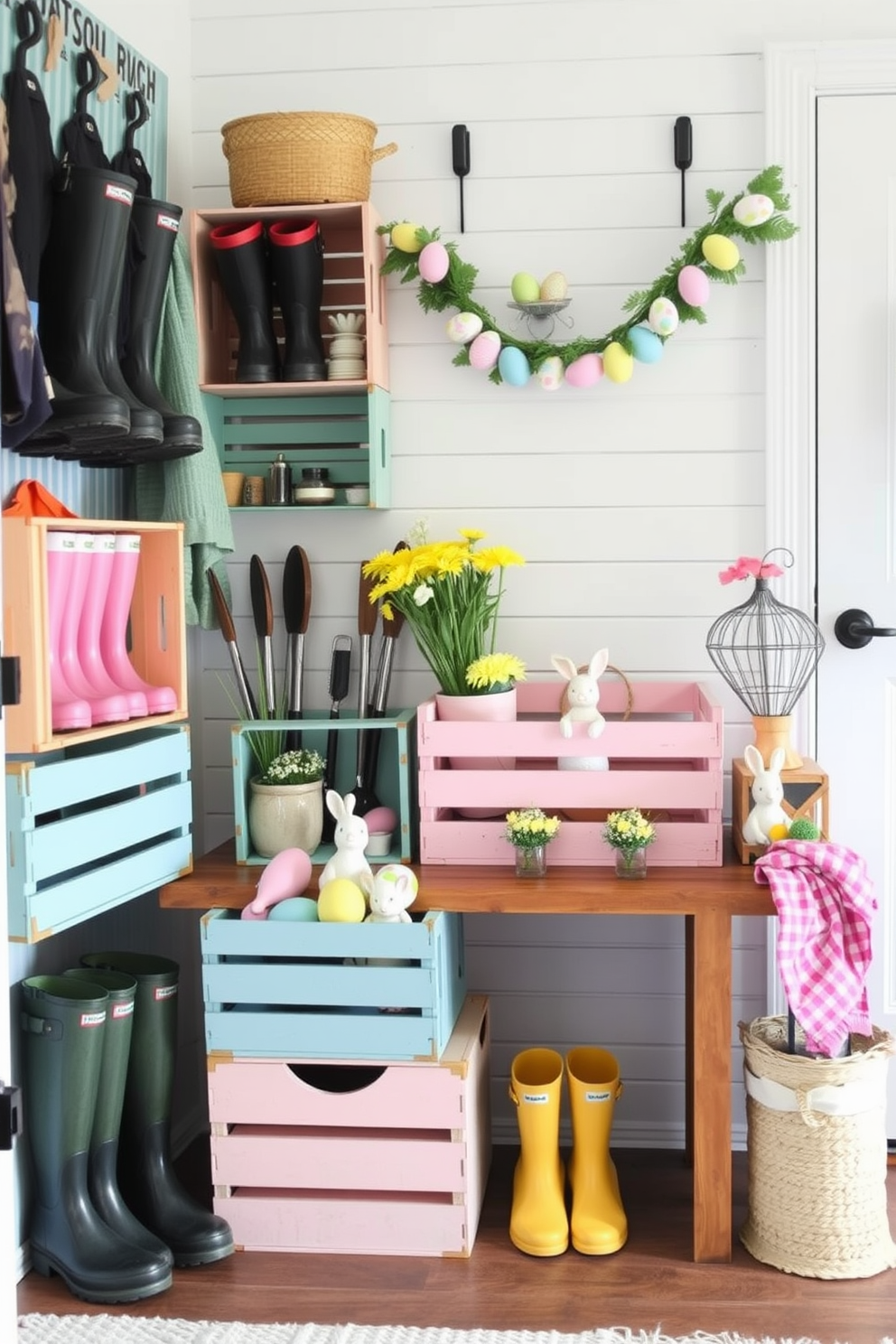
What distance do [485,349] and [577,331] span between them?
22 cm

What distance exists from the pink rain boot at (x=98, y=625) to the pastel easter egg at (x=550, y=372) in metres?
0.90

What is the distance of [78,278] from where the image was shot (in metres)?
2.18

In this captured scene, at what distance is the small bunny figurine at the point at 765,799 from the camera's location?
2.42 m

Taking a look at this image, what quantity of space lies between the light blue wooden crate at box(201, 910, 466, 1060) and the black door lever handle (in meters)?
0.99

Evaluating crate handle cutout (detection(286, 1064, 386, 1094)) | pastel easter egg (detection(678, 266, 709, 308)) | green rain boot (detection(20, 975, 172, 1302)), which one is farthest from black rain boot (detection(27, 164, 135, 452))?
crate handle cutout (detection(286, 1064, 386, 1094))

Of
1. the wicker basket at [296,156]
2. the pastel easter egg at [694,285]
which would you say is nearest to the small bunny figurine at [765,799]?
the pastel easter egg at [694,285]

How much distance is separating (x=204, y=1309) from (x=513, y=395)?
176 cm

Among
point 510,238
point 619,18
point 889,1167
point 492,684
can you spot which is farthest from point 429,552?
point 889,1167

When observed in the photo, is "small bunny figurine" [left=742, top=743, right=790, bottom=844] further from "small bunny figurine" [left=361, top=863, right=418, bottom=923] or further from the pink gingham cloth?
"small bunny figurine" [left=361, top=863, right=418, bottom=923]

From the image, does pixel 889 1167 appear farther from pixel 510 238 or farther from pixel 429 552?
pixel 510 238

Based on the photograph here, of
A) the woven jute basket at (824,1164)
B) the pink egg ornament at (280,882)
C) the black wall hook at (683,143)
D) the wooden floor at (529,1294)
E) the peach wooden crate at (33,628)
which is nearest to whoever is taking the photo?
the peach wooden crate at (33,628)

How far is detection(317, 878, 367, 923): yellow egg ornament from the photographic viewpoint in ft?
7.73

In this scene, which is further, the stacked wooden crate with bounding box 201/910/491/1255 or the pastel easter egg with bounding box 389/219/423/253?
the pastel easter egg with bounding box 389/219/423/253

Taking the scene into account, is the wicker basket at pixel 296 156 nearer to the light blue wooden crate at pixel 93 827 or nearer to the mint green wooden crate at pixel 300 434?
the mint green wooden crate at pixel 300 434
